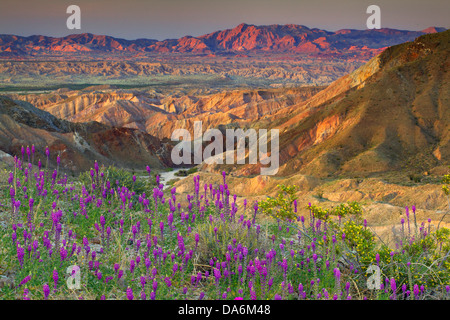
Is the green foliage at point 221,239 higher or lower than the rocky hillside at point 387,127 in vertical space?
lower

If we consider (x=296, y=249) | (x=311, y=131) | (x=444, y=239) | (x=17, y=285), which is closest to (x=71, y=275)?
(x=17, y=285)

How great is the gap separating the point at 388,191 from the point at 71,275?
34.8m

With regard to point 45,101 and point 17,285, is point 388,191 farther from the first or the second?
point 45,101

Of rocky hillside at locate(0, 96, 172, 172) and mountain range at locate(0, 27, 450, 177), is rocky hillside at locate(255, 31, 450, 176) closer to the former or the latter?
mountain range at locate(0, 27, 450, 177)

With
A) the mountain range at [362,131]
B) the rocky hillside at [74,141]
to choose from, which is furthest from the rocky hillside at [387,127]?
the rocky hillside at [74,141]

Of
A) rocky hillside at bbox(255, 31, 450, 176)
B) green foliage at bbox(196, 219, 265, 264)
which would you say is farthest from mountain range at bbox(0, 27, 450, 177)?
green foliage at bbox(196, 219, 265, 264)

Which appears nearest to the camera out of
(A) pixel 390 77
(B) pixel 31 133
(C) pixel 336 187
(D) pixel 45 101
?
(C) pixel 336 187

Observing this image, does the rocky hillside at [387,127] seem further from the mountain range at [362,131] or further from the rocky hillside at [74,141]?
the rocky hillside at [74,141]

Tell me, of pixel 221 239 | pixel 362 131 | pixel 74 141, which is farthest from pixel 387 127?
pixel 221 239

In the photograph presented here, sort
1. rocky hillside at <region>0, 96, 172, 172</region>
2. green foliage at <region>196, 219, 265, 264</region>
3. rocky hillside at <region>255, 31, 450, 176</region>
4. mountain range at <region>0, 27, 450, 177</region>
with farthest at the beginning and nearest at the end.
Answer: rocky hillside at <region>0, 96, 172, 172</region>
mountain range at <region>0, 27, 450, 177</region>
rocky hillside at <region>255, 31, 450, 176</region>
green foliage at <region>196, 219, 265, 264</region>

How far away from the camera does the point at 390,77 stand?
78125mm

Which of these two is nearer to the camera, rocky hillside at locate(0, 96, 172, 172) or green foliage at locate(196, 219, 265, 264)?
green foliage at locate(196, 219, 265, 264)

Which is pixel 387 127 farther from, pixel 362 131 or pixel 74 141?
pixel 74 141
